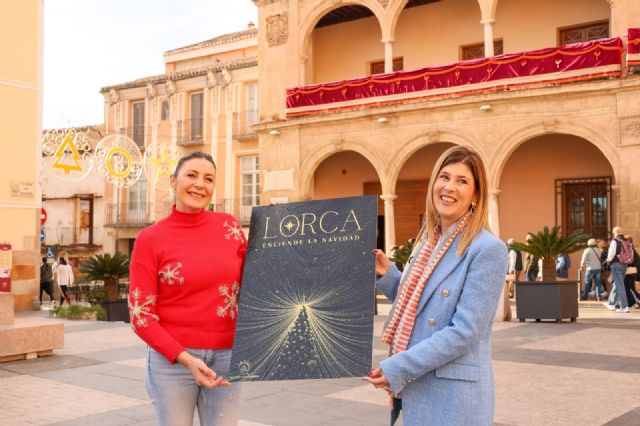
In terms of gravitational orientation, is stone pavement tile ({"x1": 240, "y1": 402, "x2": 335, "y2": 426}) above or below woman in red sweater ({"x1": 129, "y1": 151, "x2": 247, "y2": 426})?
below

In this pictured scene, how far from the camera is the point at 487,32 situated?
18609mm

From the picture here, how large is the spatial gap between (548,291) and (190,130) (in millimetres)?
23364

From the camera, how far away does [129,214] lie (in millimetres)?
34375

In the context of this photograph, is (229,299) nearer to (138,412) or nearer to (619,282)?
(138,412)

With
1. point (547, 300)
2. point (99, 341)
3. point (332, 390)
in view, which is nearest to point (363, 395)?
point (332, 390)

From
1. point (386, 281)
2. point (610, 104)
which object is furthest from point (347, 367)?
point (610, 104)

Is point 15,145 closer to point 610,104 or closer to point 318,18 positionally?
point 318,18

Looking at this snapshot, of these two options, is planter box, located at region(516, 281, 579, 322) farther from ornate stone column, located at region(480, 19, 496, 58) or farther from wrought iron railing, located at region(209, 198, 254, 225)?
wrought iron railing, located at region(209, 198, 254, 225)

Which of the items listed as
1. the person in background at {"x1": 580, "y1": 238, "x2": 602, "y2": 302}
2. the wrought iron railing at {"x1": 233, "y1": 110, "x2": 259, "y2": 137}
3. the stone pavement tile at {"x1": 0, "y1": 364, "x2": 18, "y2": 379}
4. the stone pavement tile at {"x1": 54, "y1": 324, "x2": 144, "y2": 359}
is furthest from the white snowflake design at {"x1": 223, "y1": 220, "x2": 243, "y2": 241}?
the wrought iron railing at {"x1": 233, "y1": 110, "x2": 259, "y2": 137}

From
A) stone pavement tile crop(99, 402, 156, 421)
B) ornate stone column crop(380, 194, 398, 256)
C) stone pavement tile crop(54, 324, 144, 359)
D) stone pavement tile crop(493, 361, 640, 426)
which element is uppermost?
ornate stone column crop(380, 194, 398, 256)

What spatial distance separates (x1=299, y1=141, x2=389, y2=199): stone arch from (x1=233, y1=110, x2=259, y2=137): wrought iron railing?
9.81 m

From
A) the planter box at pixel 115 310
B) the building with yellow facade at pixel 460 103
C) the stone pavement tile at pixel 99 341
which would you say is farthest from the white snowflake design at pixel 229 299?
the building with yellow facade at pixel 460 103

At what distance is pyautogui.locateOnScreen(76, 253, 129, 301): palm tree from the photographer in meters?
13.7

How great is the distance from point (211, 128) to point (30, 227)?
16.6m
